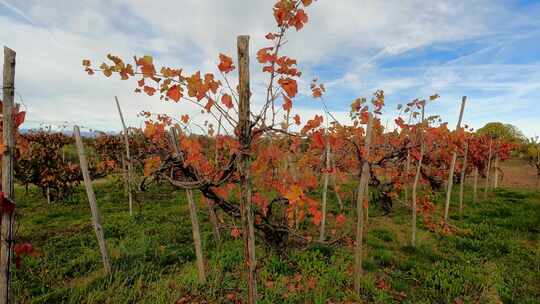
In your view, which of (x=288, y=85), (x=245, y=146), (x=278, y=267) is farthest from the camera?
(x=278, y=267)

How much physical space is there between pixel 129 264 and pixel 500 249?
716 cm

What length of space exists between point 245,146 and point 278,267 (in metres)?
2.99

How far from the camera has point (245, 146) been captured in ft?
6.78

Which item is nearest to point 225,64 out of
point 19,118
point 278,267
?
point 19,118

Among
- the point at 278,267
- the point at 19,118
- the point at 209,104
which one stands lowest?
the point at 278,267

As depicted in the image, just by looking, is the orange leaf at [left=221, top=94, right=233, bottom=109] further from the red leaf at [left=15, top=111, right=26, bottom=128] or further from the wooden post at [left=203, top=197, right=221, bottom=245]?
the wooden post at [left=203, top=197, right=221, bottom=245]

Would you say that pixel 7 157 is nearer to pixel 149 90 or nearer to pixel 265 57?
pixel 149 90

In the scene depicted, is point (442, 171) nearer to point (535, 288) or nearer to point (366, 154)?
point (535, 288)

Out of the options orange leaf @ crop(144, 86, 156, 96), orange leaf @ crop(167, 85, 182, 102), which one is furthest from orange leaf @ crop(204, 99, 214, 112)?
orange leaf @ crop(144, 86, 156, 96)

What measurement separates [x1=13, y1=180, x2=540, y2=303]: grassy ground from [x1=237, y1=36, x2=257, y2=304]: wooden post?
1.69 metres

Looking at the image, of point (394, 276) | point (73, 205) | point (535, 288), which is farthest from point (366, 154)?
point (73, 205)

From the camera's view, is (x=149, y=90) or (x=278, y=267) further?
(x=278, y=267)

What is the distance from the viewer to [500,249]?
216 inches

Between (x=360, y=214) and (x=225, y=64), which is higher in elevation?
(x=225, y=64)
